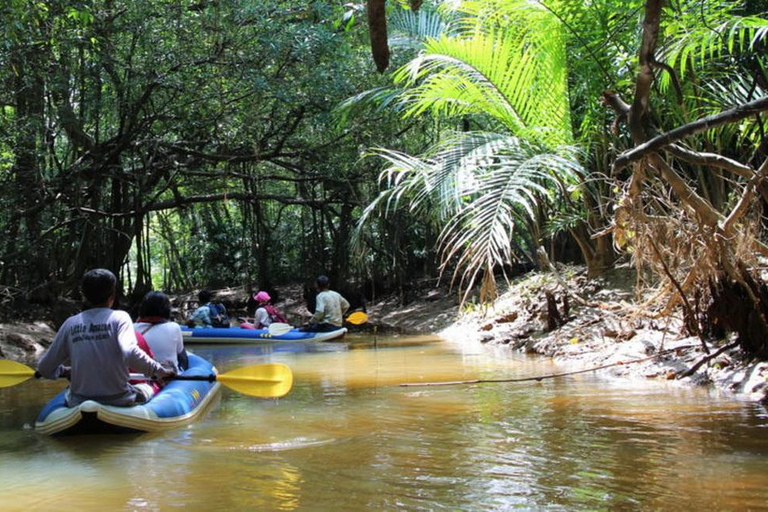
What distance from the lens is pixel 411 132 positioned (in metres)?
14.7

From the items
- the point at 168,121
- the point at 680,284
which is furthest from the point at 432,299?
the point at 680,284

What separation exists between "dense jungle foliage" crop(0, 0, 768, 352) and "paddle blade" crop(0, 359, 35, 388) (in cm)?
328

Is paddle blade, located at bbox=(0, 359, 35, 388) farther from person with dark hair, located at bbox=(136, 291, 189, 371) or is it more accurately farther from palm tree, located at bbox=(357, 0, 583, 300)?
palm tree, located at bbox=(357, 0, 583, 300)

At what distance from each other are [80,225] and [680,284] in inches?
461

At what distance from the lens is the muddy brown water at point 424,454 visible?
3338 mm

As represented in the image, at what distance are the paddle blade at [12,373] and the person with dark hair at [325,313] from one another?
6.53 metres

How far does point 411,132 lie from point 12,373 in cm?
1020

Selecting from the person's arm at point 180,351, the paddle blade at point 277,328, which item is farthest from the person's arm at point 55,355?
the paddle blade at point 277,328

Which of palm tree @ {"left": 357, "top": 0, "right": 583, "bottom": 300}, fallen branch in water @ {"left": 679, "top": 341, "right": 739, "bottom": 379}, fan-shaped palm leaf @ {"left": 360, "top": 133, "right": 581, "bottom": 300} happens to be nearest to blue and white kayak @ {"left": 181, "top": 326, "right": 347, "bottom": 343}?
palm tree @ {"left": 357, "top": 0, "right": 583, "bottom": 300}

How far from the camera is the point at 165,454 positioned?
437cm

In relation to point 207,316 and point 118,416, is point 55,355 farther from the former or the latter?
point 207,316

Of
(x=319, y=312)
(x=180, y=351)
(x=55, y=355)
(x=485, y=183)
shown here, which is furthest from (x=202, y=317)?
(x=55, y=355)

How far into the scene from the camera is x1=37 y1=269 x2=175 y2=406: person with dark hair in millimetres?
4684

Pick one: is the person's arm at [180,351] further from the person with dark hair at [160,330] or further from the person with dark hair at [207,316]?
the person with dark hair at [207,316]
